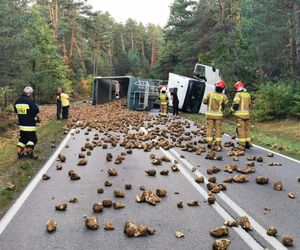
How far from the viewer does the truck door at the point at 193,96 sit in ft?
94.3

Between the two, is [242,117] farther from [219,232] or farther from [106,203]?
[219,232]

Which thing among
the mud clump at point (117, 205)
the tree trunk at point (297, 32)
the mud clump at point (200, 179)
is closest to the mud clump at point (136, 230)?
the mud clump at point (117, 205)

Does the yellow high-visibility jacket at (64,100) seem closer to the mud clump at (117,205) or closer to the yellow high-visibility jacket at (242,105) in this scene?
the yellow high-visibility jacket at (242,105)

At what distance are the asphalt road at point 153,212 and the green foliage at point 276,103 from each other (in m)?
12.2

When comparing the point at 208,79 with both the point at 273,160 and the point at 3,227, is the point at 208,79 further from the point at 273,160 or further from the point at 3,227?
the point at 3,227

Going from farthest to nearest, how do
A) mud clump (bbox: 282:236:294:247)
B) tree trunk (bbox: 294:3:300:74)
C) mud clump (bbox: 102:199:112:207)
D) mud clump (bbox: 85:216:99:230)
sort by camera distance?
tree trunk (bbox: 294:3:300:74) → mud clump (bbox: 102:199:112:207) → mud clump (bbox: 85:216:99:230) → mud clump (bbox: 282:236:294:247)

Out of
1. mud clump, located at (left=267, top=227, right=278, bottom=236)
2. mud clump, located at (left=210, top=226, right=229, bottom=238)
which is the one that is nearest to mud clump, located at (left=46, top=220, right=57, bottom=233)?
mud clump, located at (left=210, top=226, right=229, bottom=238)

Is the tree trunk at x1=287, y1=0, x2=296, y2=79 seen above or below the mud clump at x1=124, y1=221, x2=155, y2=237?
above

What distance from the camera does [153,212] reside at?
21.9 feet

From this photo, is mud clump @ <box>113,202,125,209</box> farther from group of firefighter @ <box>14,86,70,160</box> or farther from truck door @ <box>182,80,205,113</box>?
truck door @ <box>182,80,205,113</box>

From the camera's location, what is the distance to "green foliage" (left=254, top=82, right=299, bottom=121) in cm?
2195

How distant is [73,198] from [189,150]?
6058 millimetres

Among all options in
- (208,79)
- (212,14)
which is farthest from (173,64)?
(208,79)

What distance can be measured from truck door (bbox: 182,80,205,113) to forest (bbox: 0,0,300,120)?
6.85 feet
